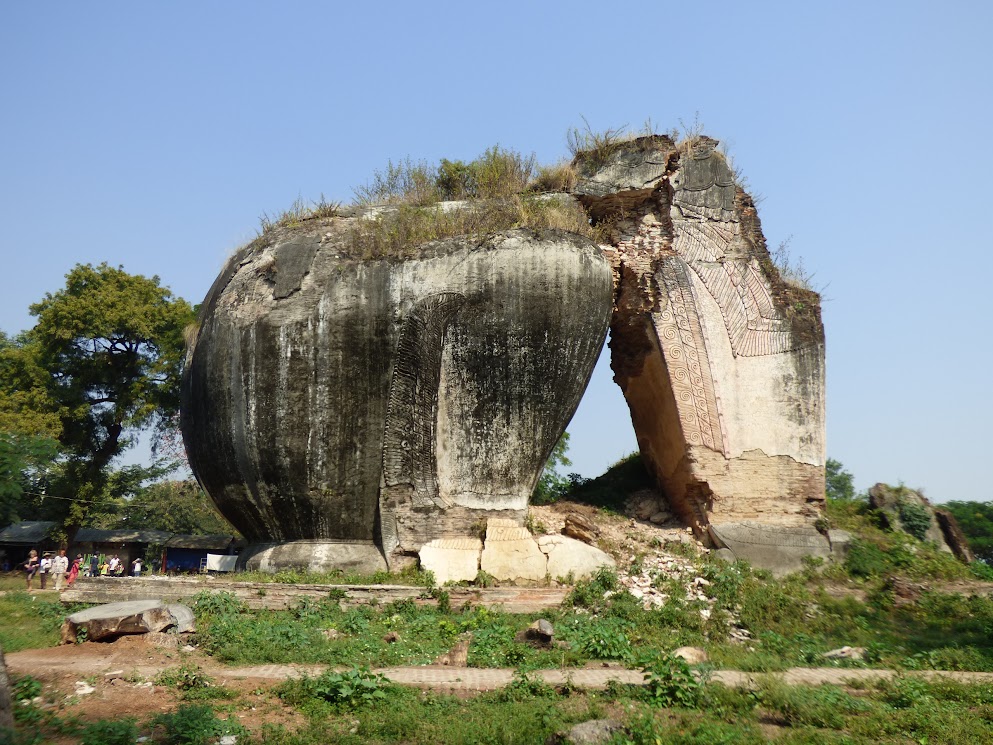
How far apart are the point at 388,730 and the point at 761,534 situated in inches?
248

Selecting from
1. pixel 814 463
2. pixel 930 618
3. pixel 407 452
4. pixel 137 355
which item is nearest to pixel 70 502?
pixel 137 355

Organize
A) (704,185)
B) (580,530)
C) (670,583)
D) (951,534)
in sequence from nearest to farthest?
(670,583), (580,530), (951,534), (704,185)

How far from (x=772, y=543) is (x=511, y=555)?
3.13 meters

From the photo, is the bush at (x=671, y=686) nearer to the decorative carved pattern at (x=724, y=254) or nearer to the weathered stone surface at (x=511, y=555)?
the weathered stone surface at (x=511, y=555)

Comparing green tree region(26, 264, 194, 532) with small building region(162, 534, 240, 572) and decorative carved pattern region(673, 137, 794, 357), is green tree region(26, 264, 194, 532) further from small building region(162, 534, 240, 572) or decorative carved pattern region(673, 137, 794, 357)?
decorative carved pattern region(673, 137, 794, 357)

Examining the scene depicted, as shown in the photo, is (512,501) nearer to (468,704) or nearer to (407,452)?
(407,452)

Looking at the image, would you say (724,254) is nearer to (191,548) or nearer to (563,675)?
(563,675)

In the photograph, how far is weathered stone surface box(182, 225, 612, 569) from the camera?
952 cm

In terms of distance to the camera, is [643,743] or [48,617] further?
[48,617]

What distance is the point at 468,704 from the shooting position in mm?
5391

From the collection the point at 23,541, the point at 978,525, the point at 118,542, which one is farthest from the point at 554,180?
the point at 978,525

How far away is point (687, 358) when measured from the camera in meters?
10.4

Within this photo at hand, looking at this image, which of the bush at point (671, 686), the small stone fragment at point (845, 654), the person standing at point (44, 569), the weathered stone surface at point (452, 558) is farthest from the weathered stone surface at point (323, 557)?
the person standing at point (44, 569)

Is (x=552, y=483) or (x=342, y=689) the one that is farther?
(x=552, y=483)
